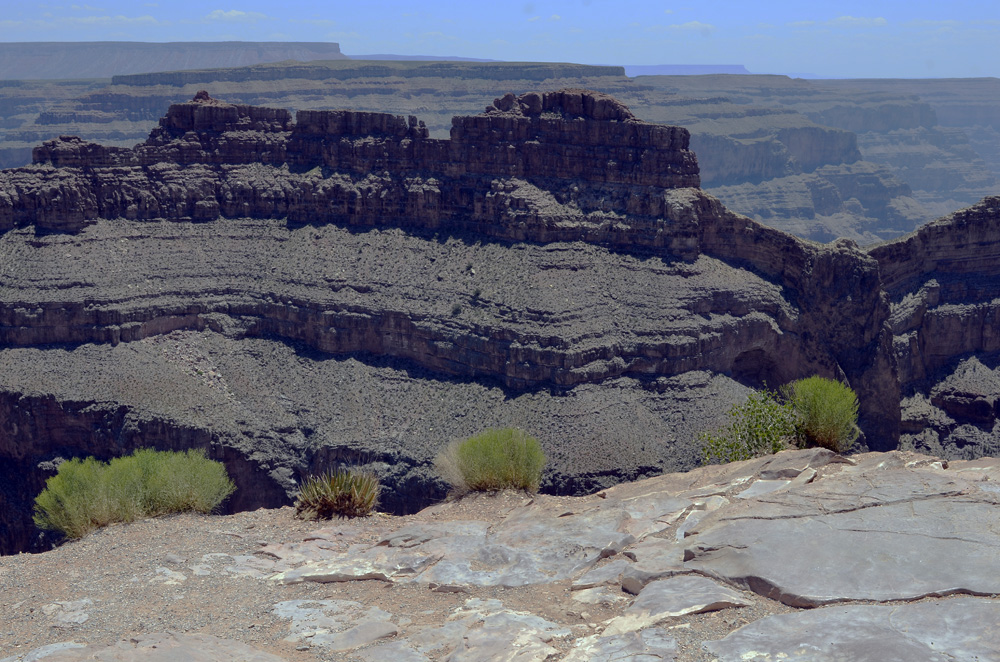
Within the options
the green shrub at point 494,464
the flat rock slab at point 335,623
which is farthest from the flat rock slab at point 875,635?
the green shrub at point 494,464

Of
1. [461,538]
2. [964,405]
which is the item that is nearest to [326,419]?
[461,538]

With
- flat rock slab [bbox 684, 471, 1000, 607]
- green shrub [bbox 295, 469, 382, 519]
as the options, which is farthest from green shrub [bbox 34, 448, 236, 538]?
flat rock slab [bbox 684, 471, 1000, 607]

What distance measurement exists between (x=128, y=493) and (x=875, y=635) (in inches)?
724

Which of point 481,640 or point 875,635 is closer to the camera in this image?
point 875,635

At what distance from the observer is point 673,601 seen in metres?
15.3

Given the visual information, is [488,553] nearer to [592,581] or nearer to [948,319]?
[592,581]

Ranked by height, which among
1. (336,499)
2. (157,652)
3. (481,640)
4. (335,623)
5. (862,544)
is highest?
(862,544)

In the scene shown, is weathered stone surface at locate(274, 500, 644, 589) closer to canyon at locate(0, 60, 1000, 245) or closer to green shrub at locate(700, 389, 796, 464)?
green shrub at locate(700, 389, 796, 464)

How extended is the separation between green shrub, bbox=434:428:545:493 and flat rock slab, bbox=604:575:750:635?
30.1ft

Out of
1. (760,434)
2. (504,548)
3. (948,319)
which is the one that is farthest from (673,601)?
(948,319)

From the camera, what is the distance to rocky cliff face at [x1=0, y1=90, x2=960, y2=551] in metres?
47.5

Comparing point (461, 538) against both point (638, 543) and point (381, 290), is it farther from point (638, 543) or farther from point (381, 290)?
point (381, 290)

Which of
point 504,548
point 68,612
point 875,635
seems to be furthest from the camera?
point 504,548

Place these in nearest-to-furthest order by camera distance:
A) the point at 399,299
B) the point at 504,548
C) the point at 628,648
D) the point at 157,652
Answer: the point at 628,648 → the point at 157,652 → the point at 504,548 → the point at 399,299
